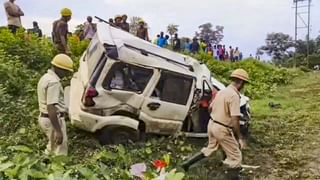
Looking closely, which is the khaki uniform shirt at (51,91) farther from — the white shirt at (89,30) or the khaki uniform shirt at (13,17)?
the white shirt at (89,30)

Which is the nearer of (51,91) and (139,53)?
(51,91)

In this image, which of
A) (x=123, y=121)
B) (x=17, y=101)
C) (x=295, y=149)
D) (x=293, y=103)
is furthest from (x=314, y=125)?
(x=17, y=101)

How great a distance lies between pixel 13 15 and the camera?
48.4 feet

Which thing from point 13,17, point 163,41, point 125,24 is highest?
point 13,17

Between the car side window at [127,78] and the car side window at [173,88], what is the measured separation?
241 mm

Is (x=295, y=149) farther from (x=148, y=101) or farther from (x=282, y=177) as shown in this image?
(x=148, y=101)

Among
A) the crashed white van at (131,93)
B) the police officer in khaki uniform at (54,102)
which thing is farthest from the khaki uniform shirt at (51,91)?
the crashed white van at (131,93)

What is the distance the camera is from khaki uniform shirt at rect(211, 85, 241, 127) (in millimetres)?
7492

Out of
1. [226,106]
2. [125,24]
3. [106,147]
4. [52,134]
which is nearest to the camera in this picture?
[52,134]

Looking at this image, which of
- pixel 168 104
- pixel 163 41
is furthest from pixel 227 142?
pixel 163 41

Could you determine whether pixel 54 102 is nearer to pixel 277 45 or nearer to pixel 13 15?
pixel 13 15

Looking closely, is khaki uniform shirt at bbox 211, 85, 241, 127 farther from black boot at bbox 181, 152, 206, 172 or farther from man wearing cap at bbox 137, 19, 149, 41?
man wearing cap at bbox 137, 19, 149, 41

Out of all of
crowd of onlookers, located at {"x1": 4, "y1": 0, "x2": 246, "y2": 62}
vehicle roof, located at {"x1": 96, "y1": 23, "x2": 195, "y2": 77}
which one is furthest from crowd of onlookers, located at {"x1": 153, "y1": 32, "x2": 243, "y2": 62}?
vehicle roof, located at {"x1": 96, "y1": 23, "x2": 195, "y2": 77}

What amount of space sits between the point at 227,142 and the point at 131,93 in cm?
201
